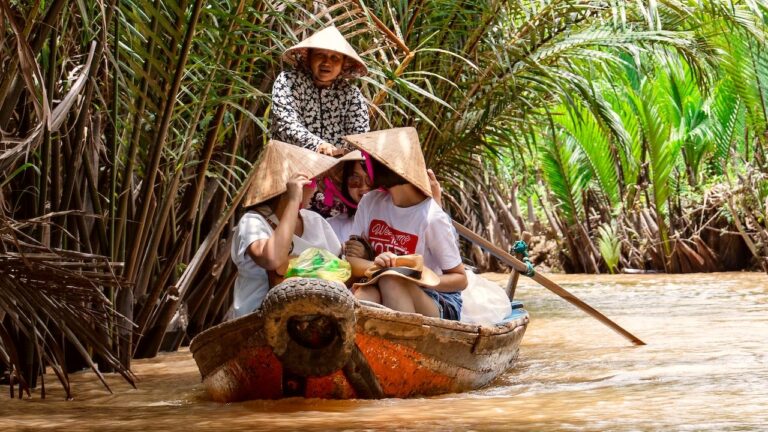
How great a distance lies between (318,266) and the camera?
3807mm

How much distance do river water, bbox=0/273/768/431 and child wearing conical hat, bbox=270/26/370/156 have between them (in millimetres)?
1257

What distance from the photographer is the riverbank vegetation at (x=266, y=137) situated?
381cm

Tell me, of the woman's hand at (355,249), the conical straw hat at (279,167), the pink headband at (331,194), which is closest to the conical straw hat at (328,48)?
the pink headband at (331,194)

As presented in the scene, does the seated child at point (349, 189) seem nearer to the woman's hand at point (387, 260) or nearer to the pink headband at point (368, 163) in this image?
the pink headband at point (368, 163)

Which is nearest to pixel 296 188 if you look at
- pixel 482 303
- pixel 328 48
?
pixel 328 48

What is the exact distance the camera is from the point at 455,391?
4297 millimetres

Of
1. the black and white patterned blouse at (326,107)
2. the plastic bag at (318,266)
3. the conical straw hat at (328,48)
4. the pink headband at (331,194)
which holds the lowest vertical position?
the plastic bag at (318,266)

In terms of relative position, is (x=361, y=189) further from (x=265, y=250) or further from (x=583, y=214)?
(x=583, y=214)

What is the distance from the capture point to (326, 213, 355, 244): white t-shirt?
454cm

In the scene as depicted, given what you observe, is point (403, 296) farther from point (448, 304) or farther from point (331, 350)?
point (331, 350)

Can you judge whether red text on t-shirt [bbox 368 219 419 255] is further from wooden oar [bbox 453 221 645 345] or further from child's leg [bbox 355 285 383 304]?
wooden oar [bbox 453 221 645 345]

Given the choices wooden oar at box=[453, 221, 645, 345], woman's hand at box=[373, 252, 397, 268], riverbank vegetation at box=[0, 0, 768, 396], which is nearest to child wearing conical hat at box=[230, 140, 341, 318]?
woman's hand at box=[373, 252, 397, 268]

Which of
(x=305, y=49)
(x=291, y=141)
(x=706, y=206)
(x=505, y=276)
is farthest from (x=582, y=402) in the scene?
(x=505, y=276)

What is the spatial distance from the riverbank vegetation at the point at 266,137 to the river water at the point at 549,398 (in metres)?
0.22
